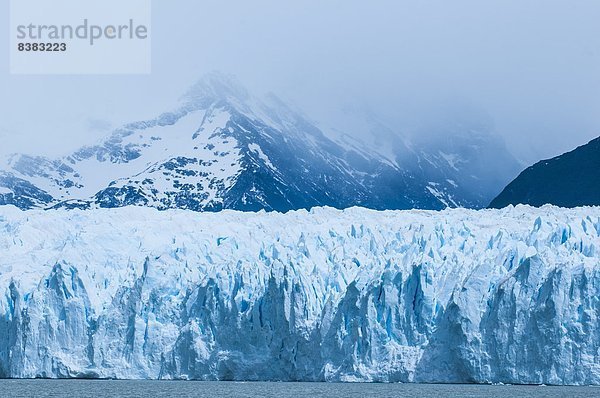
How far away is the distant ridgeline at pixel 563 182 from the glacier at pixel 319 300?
3682 centimetres

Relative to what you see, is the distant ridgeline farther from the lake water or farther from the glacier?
the lake water

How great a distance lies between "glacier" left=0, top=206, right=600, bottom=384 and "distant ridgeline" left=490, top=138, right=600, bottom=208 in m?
36.8

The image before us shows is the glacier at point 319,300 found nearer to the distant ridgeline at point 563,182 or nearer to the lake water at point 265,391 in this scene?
the lake water at point 265,391

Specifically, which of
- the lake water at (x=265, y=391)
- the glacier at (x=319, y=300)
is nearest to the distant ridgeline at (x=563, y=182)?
the glacier at (x=319, y=300)

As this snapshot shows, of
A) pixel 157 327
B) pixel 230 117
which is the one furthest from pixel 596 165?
pixel 230 117

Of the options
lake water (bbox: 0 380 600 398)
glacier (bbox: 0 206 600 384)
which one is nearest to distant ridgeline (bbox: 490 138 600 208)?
glacier (bbox: 0 206 600 384)

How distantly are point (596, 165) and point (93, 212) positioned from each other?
45.9 m

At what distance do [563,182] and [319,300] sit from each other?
163 feet

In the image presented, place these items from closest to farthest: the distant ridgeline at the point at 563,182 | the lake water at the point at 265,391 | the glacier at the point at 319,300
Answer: the lake water at the point at 265,391 → the glacier at the point at 319,300 → the distant ridgeline at the point at 563,182

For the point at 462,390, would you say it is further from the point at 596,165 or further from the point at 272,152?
the point at 272,152

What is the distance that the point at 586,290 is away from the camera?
55.5 m

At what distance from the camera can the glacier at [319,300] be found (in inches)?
2205

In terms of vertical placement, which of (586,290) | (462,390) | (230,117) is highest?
(230,117)

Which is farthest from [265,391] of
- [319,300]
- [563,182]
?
[563,182]
